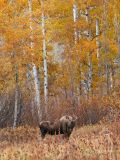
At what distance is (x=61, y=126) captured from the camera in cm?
1299

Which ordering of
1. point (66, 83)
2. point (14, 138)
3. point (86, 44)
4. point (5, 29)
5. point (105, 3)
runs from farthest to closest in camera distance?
point (66, 83), point (105, 3), point (86, 44), point (5, 29), point (14, 138)

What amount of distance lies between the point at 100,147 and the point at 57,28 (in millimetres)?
15694

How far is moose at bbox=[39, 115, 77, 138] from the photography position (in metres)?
12.9

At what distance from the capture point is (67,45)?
23750 mm

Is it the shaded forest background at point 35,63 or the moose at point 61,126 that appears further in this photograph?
the shaded forest background at point 35,63

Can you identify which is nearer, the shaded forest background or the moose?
the moose

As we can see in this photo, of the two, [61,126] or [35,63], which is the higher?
[35,63]

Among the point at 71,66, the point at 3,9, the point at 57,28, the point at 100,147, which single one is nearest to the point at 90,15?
the point at 57,28

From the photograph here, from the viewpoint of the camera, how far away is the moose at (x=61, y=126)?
1287cm

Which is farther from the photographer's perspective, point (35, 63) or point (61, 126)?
point (35, 63)

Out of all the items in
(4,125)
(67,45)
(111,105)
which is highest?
(67,45)

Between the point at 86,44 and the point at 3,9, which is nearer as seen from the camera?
the point at 3,9

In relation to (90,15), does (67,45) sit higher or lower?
lower

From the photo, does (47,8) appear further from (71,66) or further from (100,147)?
(100,147)
